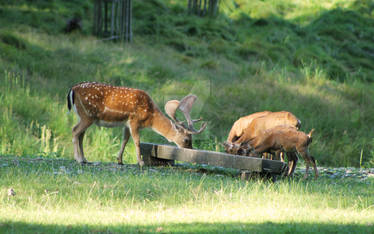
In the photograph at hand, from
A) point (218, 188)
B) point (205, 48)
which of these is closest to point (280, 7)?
point (205, 48)

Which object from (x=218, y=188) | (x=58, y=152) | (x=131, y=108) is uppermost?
(x=131, y=108)

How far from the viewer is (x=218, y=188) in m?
7.02

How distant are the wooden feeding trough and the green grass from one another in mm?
218

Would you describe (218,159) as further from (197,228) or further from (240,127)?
(197,228)

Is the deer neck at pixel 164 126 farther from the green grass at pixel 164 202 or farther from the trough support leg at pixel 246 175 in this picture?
the trough support leg at pixel 246 175

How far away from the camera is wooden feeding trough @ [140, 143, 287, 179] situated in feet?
25.8

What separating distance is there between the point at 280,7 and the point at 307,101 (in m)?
17.4

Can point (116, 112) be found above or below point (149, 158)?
above

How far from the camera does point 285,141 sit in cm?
831

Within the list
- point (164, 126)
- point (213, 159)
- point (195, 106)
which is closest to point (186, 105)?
point (164, 126)

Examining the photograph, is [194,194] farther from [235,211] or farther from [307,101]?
[307,101]

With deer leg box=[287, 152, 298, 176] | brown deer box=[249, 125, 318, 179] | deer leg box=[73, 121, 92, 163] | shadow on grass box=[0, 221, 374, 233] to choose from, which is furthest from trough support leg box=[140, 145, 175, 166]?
shadow on grass box=[0, 221, 374, 233]

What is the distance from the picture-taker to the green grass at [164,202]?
491 centimetres

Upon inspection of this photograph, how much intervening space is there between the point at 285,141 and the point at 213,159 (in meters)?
1.15
